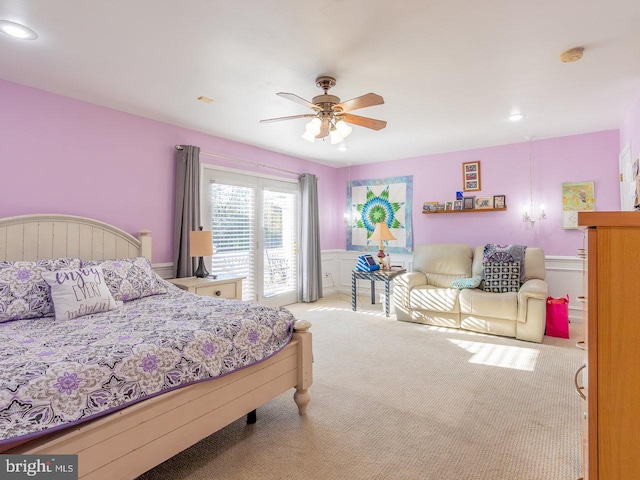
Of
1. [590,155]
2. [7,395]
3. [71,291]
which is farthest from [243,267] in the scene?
[590,155]

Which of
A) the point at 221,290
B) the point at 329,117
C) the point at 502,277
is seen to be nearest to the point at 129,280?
the point at 221,290

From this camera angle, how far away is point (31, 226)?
282cm

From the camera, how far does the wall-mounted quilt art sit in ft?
19.2

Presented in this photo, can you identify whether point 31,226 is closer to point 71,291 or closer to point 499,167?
point 71,291

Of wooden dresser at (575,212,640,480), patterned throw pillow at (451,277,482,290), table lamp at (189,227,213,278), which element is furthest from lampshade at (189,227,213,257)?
wooden dresser at (575,212,640,480)

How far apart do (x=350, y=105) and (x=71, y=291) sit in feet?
7.40

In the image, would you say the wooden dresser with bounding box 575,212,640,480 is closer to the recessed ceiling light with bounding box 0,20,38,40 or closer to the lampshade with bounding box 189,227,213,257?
the recessed ceiling light with bounding box 0,20,38,40

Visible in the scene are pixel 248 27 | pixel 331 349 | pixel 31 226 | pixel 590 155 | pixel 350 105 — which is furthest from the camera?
pixel 590 155

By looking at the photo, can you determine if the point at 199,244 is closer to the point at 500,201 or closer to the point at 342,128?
the point at 342,128

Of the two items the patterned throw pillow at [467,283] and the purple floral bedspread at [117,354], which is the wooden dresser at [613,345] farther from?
the patterned throw pillow at [467,283]

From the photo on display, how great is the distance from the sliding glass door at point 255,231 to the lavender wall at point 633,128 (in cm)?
412

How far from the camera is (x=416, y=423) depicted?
2227 millimetres

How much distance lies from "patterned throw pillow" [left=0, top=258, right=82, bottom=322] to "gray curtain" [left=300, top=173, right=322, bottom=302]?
368cm

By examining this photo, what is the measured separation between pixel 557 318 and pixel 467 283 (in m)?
0.98
